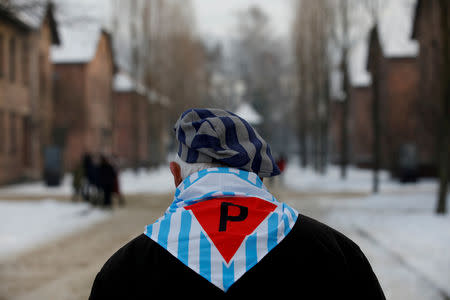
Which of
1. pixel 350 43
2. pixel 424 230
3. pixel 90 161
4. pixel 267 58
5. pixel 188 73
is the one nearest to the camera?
pixel 424 230

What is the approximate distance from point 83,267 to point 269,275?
6586mm

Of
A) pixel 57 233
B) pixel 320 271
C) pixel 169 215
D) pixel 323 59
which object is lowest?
pixel 57 233

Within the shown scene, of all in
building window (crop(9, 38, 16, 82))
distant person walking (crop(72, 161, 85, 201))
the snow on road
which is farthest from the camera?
building window (crop(9, 38, 16, 82))

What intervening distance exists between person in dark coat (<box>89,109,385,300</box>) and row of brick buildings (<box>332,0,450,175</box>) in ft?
61.8

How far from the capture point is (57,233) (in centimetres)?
1168

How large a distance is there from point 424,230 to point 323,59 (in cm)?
2122

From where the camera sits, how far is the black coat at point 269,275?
1865 mm

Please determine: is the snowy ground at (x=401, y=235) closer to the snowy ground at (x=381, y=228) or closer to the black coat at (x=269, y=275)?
the snowy ground at (x=381, y=228)

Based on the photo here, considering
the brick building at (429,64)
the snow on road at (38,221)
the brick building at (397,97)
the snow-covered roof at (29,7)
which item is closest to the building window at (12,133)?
the snow on road at (38,221)

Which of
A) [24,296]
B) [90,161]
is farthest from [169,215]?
[90,161]

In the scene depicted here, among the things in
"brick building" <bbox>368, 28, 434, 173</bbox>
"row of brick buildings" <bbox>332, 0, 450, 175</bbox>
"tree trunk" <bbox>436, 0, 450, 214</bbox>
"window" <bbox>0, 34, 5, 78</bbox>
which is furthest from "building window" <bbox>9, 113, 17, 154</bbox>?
"tree trunk" <bbox>436, 0, 450, 214</bbox>

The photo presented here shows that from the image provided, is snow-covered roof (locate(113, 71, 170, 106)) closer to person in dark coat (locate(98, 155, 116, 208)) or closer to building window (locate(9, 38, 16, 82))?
building window (locate(9, 38, 16, 82))

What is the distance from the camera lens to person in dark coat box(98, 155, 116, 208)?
15969mm

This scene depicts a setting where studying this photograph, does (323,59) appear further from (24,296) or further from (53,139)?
(24,296)
